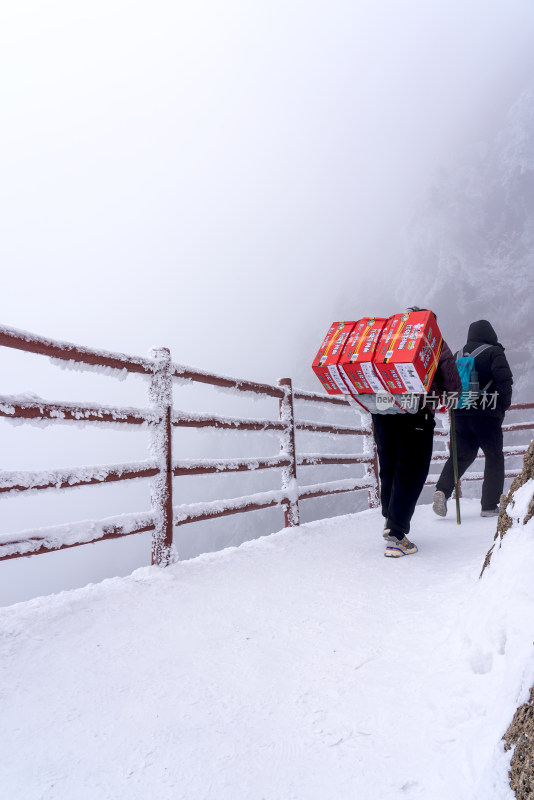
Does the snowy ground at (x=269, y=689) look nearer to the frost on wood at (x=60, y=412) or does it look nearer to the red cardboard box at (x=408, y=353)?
the frost on wood at (x=60, y=412)

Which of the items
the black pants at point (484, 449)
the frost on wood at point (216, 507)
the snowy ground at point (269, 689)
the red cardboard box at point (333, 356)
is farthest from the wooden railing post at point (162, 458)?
the black pants at point (484, 449)

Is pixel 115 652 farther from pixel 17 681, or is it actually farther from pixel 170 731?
pixel 170 731

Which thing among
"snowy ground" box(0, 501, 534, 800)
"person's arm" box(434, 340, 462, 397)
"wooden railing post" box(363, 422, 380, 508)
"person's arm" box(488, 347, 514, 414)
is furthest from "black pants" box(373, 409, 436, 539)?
"wooden railing post" box(363, 422, 380, 508)

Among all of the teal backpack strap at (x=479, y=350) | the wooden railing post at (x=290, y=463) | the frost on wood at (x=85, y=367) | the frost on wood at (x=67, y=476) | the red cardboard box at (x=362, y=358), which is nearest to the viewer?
the frost on wood at (x=67, y=476)

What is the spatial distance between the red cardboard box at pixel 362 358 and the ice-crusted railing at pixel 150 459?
1.04 m

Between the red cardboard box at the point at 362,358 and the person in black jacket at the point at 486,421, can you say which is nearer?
the red cardboard box at the point at 362,358

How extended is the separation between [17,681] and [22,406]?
114 cm

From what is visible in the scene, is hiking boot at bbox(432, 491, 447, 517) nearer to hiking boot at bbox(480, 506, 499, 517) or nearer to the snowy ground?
hiking boot at bbox(480, 506, 499, 517)

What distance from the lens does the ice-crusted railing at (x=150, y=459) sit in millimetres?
2193

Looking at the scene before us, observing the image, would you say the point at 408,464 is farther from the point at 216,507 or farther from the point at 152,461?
the point at 152,461

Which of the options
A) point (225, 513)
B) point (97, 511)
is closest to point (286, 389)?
point (225, 513)

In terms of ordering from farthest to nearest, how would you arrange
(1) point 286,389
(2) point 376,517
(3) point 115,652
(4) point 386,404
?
(2) point 376,517 < (1) point 286,389 < (4) point 386,404 < (3) point 115,652

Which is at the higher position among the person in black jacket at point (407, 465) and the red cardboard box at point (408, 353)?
the red cardboard box at point (408, 353)

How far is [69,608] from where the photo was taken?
215 centimetres
